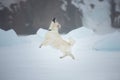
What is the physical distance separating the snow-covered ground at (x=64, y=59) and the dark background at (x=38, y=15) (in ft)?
0.21

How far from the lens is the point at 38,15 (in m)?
2.29

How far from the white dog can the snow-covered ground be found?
0.12 feet

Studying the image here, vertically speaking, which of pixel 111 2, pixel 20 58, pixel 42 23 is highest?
pixel 111 2

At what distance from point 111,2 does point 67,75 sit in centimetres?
74

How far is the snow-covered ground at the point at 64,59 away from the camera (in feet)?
7.27

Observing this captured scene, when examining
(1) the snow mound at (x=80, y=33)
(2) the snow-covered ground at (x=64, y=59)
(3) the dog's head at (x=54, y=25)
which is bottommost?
(2) the snow-covered ground at (x=64, y=59)

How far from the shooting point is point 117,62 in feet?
7.29

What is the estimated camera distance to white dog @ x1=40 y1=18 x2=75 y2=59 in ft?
7.34

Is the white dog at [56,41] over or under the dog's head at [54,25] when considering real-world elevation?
under

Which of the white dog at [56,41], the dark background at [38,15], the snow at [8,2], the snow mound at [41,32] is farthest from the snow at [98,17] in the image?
the snow at [8,2]

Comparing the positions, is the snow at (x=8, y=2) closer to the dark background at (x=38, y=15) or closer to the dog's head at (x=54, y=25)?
the dark background at (x=38, y=15)

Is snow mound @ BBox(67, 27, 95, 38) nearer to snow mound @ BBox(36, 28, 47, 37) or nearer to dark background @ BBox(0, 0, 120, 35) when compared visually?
dark background @ BBox(0, 0, 120, 35)

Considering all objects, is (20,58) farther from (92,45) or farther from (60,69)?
(92,45)

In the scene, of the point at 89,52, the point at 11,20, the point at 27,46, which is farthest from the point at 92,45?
the point at 11,20
